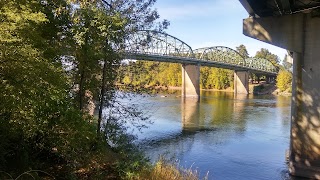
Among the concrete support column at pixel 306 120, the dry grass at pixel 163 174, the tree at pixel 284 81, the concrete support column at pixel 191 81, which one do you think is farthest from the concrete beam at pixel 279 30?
the tree at pixel 284 81

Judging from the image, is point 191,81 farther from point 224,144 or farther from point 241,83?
point 224,144

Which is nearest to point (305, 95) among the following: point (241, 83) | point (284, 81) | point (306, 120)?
point (306, 120)

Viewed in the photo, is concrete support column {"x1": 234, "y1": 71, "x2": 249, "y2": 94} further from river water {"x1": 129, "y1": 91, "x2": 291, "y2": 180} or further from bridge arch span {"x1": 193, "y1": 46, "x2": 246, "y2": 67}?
river water {"x1": 129, "y1": 91, "x2": 291, "y2": 180}

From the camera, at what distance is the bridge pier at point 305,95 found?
53.0 ft

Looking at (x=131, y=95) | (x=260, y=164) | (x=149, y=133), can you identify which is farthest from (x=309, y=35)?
(x=149, y=133)

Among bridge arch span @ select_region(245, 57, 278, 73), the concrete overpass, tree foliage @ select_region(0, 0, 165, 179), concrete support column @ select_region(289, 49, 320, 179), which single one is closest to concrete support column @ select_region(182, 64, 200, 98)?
bridge arch span @ select_region(245, 57, 278, 73)

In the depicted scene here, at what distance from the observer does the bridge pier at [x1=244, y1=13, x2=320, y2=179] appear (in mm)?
16156

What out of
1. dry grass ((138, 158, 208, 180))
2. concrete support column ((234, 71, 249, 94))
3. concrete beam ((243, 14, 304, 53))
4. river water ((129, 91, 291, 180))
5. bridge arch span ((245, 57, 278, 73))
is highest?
bridge arch span ((245, 57, 278, 73))

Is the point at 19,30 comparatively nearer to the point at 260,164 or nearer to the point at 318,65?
the point at 318,65

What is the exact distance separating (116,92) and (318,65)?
9.36 m

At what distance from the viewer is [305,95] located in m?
16.6

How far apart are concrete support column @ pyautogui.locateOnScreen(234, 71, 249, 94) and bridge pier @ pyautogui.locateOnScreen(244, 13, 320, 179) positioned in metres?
87.1

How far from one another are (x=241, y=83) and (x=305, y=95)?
91352 millimetres

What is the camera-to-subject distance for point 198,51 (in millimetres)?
118875
